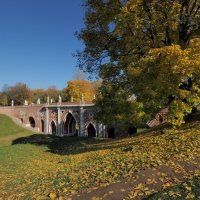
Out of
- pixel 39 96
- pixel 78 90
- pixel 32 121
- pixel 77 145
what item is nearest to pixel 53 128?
pixel 32 121

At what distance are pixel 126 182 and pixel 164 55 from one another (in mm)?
6711

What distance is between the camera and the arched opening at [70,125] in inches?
2537

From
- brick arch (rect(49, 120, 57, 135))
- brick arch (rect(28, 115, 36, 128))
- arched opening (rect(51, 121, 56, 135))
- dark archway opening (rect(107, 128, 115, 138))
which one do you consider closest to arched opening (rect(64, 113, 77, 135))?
brick arch (rect(49, 120, 57, 135))

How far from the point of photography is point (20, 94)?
9375cm

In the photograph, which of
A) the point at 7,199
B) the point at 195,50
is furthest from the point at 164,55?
the point at 7,199

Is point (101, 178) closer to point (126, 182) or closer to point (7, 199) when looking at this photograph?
point (126, 182)

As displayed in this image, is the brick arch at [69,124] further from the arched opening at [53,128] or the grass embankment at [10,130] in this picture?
the grass embankment at [10,130]

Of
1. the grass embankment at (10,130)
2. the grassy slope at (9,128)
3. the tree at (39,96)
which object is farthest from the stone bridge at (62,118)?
the tree at (39,96)

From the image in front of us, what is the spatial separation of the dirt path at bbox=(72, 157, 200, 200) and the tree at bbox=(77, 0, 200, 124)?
441 centimetres

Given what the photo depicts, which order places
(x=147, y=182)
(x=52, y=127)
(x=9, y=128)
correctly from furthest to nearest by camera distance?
(x=52, y=127)
(x=9, y=128)
(x=147, y=182)

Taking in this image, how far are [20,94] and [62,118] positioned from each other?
34889mm

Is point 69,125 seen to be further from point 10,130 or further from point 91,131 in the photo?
point 10,130

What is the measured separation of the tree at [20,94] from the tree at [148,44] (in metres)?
77.3

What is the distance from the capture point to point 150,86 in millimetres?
13820
